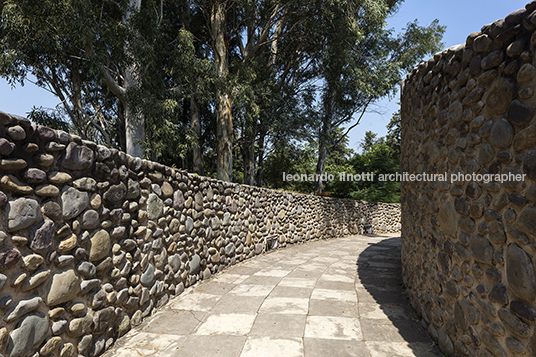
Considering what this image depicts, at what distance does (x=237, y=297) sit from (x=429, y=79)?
3203mm

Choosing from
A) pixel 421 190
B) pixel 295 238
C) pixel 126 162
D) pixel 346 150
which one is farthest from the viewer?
pixel 346 150

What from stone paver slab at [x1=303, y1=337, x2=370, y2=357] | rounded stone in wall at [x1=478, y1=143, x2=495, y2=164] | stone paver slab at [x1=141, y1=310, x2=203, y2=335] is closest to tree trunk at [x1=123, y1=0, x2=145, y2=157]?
stone paver slab at [x1=141, y1=310, x2=203, y2=335]

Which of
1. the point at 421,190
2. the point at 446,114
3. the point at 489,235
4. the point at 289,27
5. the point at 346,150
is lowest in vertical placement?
the point at 489,235

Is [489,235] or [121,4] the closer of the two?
[489,235]

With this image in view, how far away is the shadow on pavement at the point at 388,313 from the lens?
2.69 m

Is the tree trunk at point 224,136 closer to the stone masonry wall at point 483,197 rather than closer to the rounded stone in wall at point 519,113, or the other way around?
the stone masonry wall at point 483,197

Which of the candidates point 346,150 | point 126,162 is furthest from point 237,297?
point 346,150

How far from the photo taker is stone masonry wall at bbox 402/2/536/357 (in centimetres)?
→ 158

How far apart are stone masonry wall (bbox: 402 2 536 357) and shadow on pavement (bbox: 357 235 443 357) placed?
161mm

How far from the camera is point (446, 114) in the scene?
251 centimetres

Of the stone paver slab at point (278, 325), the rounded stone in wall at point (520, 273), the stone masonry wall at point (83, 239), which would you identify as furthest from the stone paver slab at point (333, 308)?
the rounded stone in wall at point (520, 273)

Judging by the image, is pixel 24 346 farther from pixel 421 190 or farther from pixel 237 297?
pixel 421 190

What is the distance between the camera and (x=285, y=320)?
3.10 m

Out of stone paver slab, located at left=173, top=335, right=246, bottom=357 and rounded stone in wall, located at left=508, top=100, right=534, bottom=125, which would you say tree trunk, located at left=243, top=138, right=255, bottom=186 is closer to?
stone paver slab, located at left=173, top=335, right=246, bottom=357
